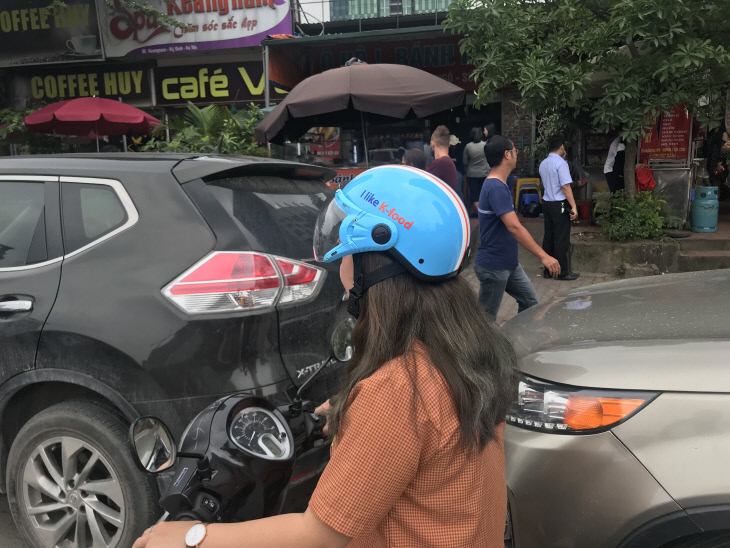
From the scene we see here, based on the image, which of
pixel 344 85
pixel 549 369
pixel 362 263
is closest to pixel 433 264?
pixel 362 263

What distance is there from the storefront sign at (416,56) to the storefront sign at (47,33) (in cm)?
543

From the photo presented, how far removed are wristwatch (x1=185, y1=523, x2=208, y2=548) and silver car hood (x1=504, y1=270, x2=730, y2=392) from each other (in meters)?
1.29

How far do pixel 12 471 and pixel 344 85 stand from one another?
669 centimetres

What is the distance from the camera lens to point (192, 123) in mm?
9258

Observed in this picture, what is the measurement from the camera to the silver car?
178 cm

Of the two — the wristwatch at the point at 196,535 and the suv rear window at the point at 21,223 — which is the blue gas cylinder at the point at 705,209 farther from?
the wristwatch at the point at 196,535

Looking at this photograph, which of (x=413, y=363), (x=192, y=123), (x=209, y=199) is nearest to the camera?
(x=413, y=363)

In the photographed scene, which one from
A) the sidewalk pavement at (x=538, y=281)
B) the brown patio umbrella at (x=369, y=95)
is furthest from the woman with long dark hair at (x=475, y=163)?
the brown patio umbrella at (x=369, y=95)

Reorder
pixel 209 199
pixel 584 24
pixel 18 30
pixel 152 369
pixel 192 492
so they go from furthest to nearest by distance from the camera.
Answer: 1. pixel 18 30
2. pixel 584 24
3. pixel 209 199
4. pixel 152 369
5. pixel 192 492

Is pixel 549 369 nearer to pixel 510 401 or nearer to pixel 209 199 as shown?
pixel 510 401

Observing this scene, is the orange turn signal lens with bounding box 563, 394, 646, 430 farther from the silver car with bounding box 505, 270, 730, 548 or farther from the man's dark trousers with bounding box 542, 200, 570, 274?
the man's dark trousers with bounding box 542, 200, 570, 274

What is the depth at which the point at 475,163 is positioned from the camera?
11359mm

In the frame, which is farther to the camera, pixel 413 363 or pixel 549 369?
Answer: pixel 549 369

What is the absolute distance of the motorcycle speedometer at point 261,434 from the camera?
1500 millimetres
